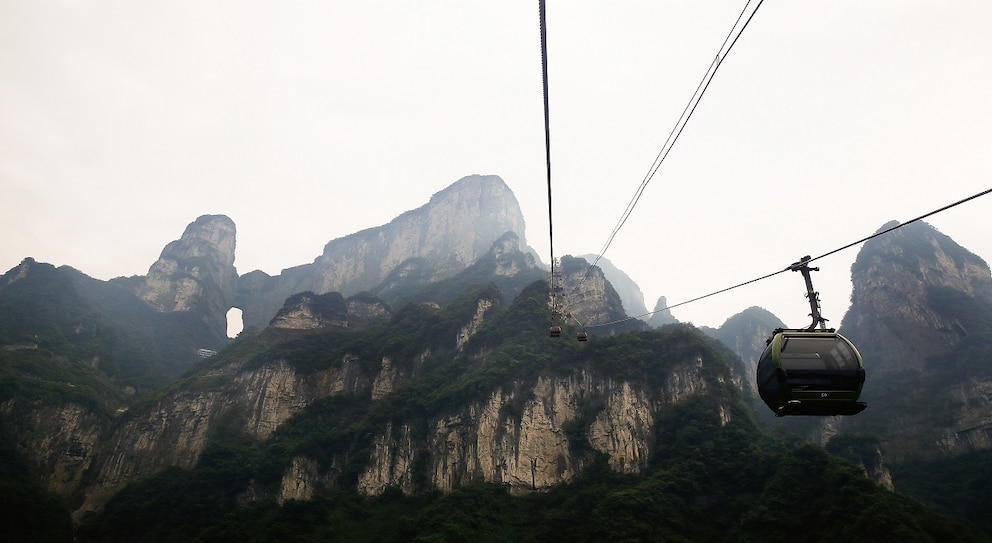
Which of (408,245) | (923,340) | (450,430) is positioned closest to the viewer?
(450,430)

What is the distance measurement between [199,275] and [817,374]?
6359 inches

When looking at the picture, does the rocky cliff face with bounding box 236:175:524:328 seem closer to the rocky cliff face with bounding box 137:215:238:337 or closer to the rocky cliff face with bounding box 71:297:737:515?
the rocky cliff face with bounding box 137:215:238:337

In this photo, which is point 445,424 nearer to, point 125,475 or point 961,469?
point 125,475

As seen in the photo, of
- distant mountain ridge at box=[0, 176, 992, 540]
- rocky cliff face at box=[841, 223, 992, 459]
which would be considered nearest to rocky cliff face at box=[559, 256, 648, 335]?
distant mountain ridge at box=[0, 176, 992, 540]

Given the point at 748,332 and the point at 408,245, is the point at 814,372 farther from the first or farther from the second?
the point at 408,245

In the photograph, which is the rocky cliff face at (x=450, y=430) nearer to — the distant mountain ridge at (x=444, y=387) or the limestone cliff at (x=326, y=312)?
the distant mountain ridge at (x=444, y=387)

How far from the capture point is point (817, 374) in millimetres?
9547

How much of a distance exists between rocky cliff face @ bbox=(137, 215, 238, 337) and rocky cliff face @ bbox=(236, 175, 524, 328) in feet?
39.2

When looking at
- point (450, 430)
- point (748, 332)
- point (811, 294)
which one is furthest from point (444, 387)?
point (748, 332)

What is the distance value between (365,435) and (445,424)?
11.7 m

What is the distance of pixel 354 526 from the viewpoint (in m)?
55.3

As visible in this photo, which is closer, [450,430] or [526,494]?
[526,494]

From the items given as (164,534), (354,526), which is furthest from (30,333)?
(354,526)

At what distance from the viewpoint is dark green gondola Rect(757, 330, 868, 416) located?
9508mm
